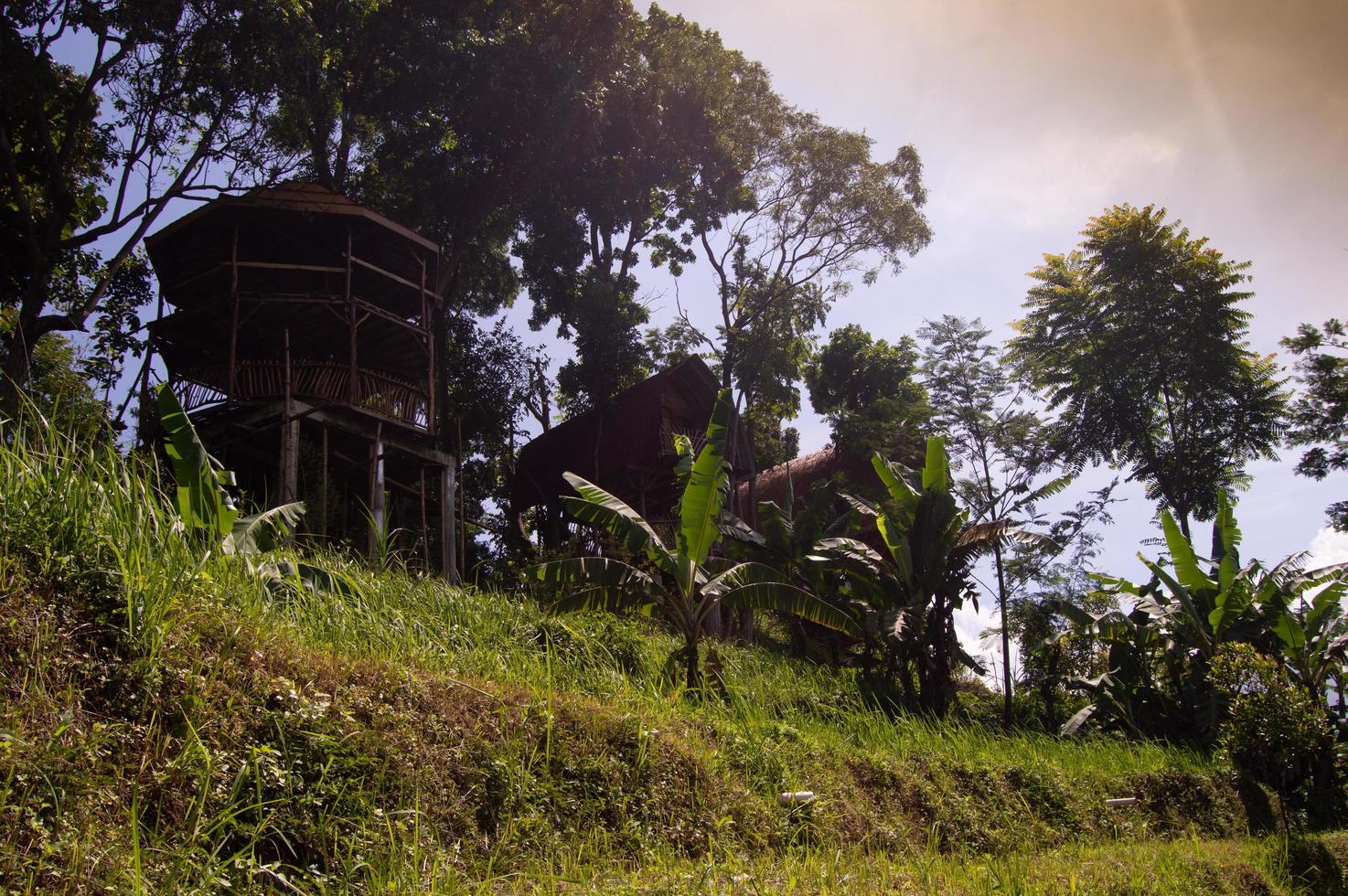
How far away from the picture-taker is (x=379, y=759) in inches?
196

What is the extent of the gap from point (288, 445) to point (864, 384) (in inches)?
653

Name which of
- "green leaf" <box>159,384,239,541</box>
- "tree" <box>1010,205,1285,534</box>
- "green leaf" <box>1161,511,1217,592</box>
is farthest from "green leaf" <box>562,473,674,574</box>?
"tree" <box>1010,205,1285,534</box>

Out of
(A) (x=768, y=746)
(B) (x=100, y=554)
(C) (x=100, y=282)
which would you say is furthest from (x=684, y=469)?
(C) (x=100, y=282)

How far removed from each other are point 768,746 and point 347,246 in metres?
12.8

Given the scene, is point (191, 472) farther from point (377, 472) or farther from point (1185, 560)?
point (1185, 560)

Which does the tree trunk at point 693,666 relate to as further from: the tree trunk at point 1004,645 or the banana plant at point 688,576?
the tree trunk at point 1004,645

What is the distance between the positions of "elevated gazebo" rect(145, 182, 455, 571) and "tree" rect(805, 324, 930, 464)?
10553mm

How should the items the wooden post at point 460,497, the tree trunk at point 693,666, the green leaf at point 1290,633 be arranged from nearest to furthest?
the tree trunk at point 693,666
the green leaf at point 1290,633
the wooden post at point 460,497

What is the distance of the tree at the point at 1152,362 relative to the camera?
71.1 ft

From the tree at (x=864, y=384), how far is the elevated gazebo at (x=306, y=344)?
34.6ft

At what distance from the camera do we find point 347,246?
1698 cm

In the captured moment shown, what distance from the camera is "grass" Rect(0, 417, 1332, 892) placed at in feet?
12.9

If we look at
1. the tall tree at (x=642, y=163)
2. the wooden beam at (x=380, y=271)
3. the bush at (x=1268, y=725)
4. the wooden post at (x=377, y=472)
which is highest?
the tall tree at (x=642, y=163)

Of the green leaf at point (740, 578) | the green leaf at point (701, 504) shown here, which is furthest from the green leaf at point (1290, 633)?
the green leaf at point (701, 504)
